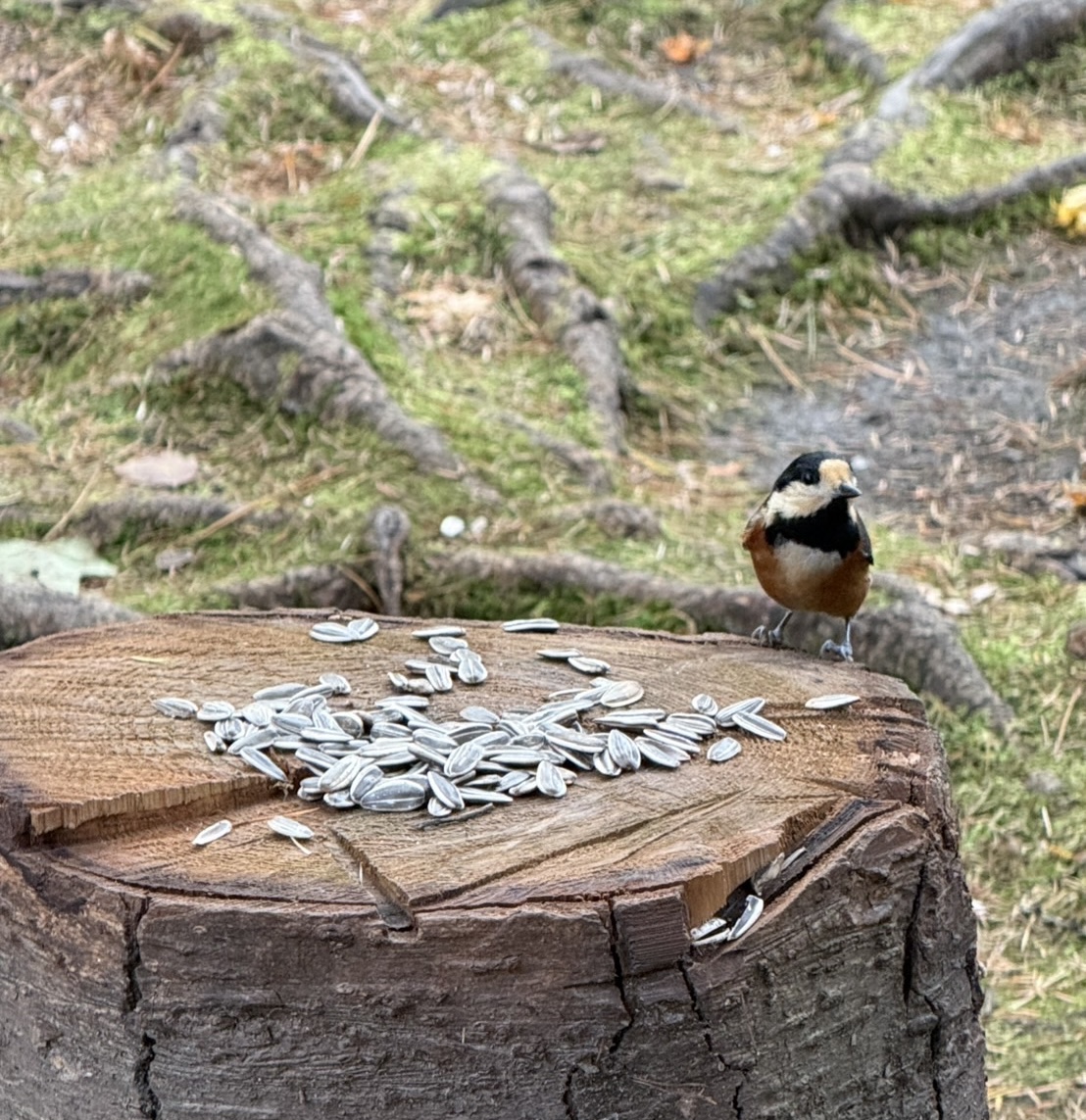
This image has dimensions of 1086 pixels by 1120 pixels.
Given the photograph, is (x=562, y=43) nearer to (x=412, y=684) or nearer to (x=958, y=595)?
(x=958, y=595)

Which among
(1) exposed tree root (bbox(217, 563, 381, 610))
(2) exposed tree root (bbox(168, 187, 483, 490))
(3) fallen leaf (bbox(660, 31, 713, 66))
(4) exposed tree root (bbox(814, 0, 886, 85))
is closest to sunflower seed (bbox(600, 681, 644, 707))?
(1) exposed tree root (bbox(217, 563, 381, 610))

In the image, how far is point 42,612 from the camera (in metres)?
4.66

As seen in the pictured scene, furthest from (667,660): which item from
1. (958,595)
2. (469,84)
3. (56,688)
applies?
(469,84)

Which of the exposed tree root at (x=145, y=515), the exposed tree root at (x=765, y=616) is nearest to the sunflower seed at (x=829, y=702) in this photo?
the exposed tree root at (x=765, y=616)

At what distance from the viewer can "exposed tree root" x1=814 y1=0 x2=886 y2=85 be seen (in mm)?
8305

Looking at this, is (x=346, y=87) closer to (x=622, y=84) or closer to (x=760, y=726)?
(x=622, y=84)

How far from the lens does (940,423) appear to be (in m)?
6.24

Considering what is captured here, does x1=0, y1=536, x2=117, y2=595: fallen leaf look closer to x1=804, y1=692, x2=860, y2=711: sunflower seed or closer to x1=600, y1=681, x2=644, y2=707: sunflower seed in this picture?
x1=600, y1=681, x2=644, y2=707: sunflower seed

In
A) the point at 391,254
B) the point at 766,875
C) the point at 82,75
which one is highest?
the point at 82,75

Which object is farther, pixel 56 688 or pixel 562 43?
pixel 562 43

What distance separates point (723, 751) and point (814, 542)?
976mm

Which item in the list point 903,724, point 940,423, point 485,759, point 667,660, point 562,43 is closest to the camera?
point 485,759

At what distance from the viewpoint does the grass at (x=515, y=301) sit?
4637 millimetres

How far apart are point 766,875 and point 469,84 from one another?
22.0 ft
